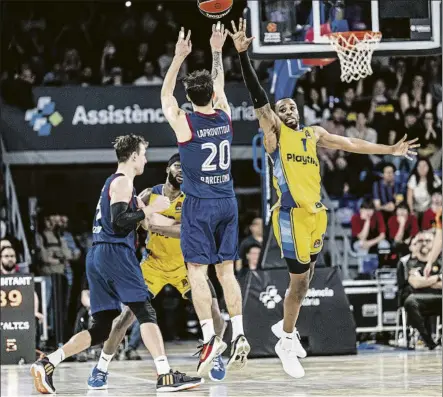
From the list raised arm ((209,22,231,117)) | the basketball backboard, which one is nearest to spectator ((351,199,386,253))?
the basketball backboard

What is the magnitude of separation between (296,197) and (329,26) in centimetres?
401

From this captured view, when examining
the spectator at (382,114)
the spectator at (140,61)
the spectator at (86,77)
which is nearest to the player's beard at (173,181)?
the spectator at (382,114)

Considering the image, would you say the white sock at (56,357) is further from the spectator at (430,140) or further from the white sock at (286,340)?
the spectator at (430,140)

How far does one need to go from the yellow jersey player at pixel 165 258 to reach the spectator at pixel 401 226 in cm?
638

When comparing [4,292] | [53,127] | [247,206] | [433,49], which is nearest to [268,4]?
[433,49]

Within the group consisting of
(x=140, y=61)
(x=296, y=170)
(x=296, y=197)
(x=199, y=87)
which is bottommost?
(x=296, y=197)

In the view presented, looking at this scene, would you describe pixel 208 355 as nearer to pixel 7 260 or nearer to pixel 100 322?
pixel 100 322

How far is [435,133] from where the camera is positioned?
19.1 meters

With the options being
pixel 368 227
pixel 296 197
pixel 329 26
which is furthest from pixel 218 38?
pixel 368 227

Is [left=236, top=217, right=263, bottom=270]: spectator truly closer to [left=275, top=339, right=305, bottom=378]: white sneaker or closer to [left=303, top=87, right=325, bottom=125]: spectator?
[left=303, top=87, right=325, bottom=125]: spectator

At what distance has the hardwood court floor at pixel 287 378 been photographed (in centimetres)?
938

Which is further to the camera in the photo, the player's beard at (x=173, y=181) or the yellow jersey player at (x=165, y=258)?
the player's beard at (x=173, y=181)

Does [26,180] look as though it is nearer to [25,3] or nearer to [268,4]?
[25,3]

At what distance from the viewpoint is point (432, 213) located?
1688 cm
